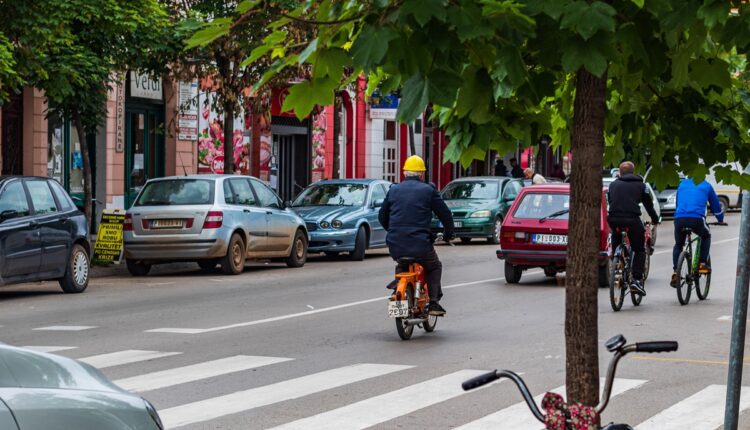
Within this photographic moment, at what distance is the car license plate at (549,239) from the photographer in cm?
2052

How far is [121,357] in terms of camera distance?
12.2 metres

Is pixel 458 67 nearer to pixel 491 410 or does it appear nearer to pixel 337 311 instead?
pixel 491 410

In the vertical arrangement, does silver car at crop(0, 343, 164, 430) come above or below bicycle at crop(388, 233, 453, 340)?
above

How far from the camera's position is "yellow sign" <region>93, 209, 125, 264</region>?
912 inches

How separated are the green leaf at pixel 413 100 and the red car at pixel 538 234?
53.4 ft

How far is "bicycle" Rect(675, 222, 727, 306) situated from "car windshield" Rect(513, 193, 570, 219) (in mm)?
2896

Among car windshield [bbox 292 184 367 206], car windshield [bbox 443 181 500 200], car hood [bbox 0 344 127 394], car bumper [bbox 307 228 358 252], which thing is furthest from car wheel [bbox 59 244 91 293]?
car windshield [bbox 443 181 500 200]

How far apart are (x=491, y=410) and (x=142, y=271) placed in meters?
14.1

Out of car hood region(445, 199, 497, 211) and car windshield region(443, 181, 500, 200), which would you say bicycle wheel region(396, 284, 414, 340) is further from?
car windshield region(443, 181, 500, 200)

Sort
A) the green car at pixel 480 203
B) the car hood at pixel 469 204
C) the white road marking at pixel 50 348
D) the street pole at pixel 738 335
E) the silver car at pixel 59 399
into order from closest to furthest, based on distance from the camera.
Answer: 1. the silver car at pixel 59 399
2. the street pole at pixel 738 335
3. the white road marking at pixel 50 348
4. the green car at pixel 480 203
5. the car hood at pixel 469 204

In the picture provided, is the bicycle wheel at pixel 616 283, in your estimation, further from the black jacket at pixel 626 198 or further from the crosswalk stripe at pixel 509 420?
the crosswalk stripe at pixel 509 420

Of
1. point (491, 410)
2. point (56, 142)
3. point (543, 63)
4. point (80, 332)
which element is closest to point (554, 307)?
point (80, 332)

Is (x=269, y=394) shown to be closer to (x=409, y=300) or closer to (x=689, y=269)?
(x=409, y=300)

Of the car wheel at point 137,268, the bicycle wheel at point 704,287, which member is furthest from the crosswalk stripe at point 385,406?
the car wheel at point 137,268
